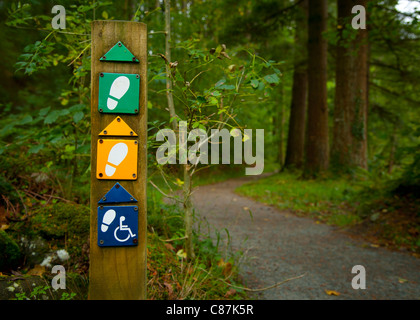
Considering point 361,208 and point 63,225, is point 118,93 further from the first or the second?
point 361,208

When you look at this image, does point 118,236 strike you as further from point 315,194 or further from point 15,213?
point 315,194

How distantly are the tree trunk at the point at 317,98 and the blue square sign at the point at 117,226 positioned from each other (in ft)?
32.3

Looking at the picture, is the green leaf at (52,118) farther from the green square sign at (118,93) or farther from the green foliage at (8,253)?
the green square sign at (118,93)

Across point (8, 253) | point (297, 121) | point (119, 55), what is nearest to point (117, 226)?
point (119, 55)

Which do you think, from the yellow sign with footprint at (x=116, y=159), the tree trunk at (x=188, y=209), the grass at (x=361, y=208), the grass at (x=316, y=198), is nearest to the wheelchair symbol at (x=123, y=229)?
the yellow sign with footprint at (x=116, y=159)

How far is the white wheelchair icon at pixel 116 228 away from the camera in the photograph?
5.21ft

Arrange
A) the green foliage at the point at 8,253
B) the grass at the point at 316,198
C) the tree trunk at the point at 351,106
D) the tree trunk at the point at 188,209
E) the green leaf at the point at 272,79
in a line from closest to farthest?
the green leaf at the point at 272,79
the green foliage at the point at 8,253
the tree trunk at the point at 188,209
the grass at the point at 316,198
the tree trunk at the point at 351,106

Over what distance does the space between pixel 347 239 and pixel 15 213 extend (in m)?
4.80

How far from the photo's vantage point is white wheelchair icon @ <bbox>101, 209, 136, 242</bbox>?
1.59 metres

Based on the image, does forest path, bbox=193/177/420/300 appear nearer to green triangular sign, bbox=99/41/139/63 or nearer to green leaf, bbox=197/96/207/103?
green leaf, bbox=197/96/207/103

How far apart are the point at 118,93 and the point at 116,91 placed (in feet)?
0.05
